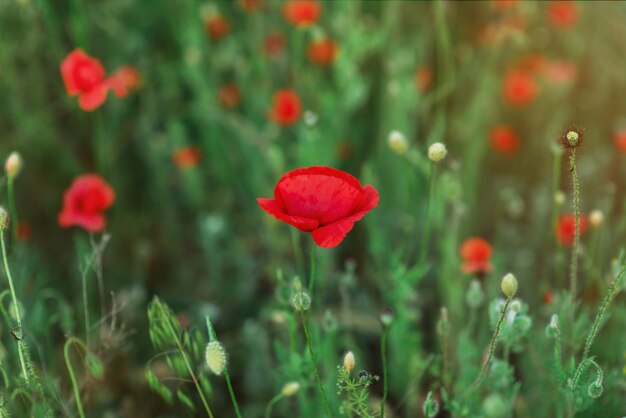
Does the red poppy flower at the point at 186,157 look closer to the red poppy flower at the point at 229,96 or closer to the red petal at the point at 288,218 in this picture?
the red poppy flower at the point at 229,96

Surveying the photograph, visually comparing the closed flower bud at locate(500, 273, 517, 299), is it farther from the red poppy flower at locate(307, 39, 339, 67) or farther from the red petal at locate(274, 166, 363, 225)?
the red poppy flower at locate(307, 39, 339, 67)

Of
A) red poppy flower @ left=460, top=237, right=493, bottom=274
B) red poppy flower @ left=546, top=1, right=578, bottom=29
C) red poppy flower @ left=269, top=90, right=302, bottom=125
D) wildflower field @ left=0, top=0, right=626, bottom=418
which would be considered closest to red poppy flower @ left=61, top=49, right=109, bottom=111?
wildflower field @ left=0, top=0, right=626, bottom=418

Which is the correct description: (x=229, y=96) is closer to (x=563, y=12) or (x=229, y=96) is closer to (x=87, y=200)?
(x=87, y=200)

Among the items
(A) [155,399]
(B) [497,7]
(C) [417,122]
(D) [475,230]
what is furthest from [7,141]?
(B) [497,7]

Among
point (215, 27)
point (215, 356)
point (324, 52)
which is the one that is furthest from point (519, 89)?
point (215, 356)

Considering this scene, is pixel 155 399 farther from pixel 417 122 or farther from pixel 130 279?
pixel 417 122
